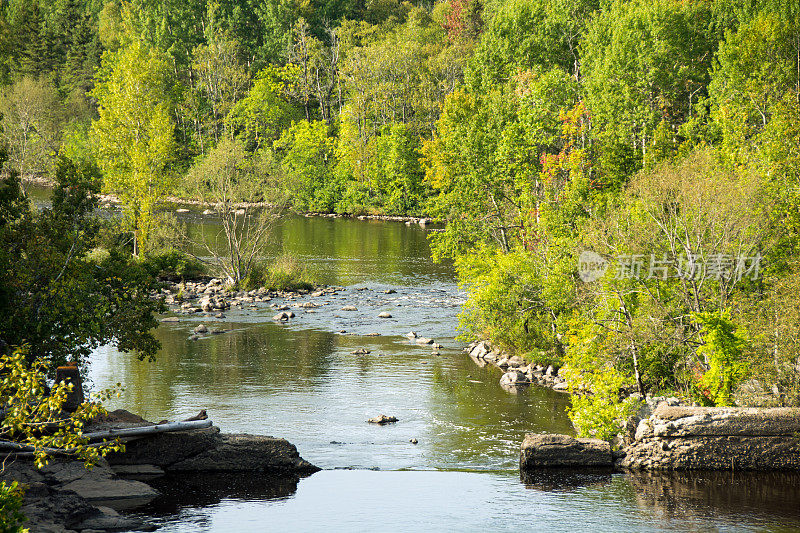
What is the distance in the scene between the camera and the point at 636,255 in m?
35.5

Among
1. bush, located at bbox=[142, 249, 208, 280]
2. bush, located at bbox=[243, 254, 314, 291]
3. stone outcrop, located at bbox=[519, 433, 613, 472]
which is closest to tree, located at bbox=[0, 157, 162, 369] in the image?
stone outcrop, located at bbox=[519, 433, 613, 472]

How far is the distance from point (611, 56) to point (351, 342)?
3185 centimetres

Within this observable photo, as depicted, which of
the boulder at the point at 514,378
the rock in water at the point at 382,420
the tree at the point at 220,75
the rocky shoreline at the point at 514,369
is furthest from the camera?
the tree at the point at 220,75

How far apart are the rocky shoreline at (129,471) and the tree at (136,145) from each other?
39511mm

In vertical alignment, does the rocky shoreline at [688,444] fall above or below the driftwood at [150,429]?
below

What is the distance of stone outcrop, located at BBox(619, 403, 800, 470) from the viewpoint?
1189 inches

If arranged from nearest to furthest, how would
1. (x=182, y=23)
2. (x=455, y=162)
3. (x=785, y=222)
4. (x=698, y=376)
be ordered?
1. (x=698, y=376)
2. (x=785, y=222)
3. (x=455, y=162)
4. (x=182, y=23)

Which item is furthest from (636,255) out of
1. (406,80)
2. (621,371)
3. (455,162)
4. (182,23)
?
(182,23)

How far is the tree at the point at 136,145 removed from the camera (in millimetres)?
67250

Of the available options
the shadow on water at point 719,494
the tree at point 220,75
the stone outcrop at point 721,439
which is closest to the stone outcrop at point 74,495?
the shadow on water at point 719,494

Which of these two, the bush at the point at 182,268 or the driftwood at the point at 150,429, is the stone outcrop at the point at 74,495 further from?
the bush at the point at 182,268

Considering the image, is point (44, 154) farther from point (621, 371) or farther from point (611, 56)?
point (621, 371)

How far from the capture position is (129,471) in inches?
1149

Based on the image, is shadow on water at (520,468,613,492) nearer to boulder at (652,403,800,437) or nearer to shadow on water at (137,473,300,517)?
boulder at (652,403,800,437)
